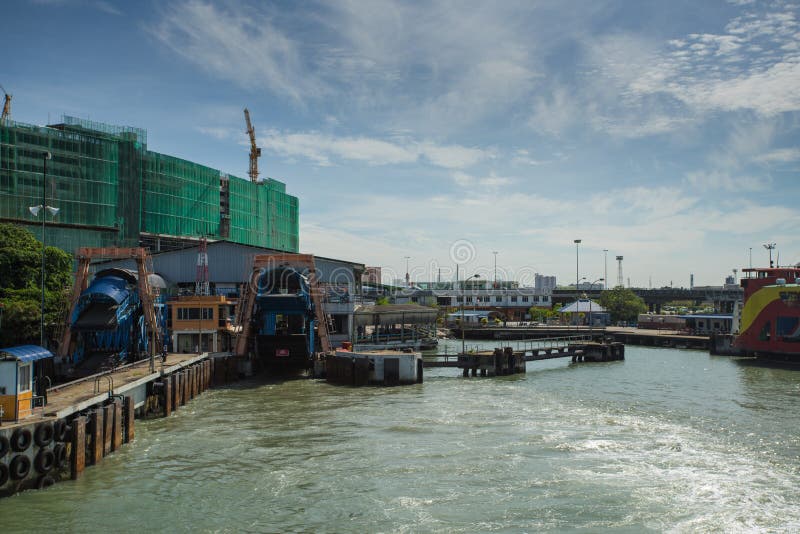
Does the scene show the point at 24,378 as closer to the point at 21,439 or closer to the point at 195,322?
the point at 21,439

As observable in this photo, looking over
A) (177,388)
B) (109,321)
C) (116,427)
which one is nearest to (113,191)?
(109,321)

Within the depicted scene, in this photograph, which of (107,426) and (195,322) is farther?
(195,322)

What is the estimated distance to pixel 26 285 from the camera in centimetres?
5300

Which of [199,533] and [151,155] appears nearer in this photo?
[199,533]

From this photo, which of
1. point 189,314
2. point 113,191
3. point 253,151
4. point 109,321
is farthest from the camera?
point 253,151

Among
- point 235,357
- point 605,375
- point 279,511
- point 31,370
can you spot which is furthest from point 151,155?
point 279,511

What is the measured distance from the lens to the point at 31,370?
24.2m

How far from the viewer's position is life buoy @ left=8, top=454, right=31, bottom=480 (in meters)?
21.4

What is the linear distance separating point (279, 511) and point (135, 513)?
4623mm

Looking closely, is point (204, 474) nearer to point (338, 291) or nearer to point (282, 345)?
point (282, 345)

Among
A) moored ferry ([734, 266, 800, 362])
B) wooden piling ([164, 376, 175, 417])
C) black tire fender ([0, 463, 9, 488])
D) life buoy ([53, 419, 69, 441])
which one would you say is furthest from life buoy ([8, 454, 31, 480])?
moored ferry ([734, 266, 800, 362])

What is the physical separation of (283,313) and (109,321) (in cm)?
1392

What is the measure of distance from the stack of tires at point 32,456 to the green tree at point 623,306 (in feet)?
378

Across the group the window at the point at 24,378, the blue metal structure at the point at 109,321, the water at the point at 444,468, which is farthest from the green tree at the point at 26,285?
the window at the point at 24,378
